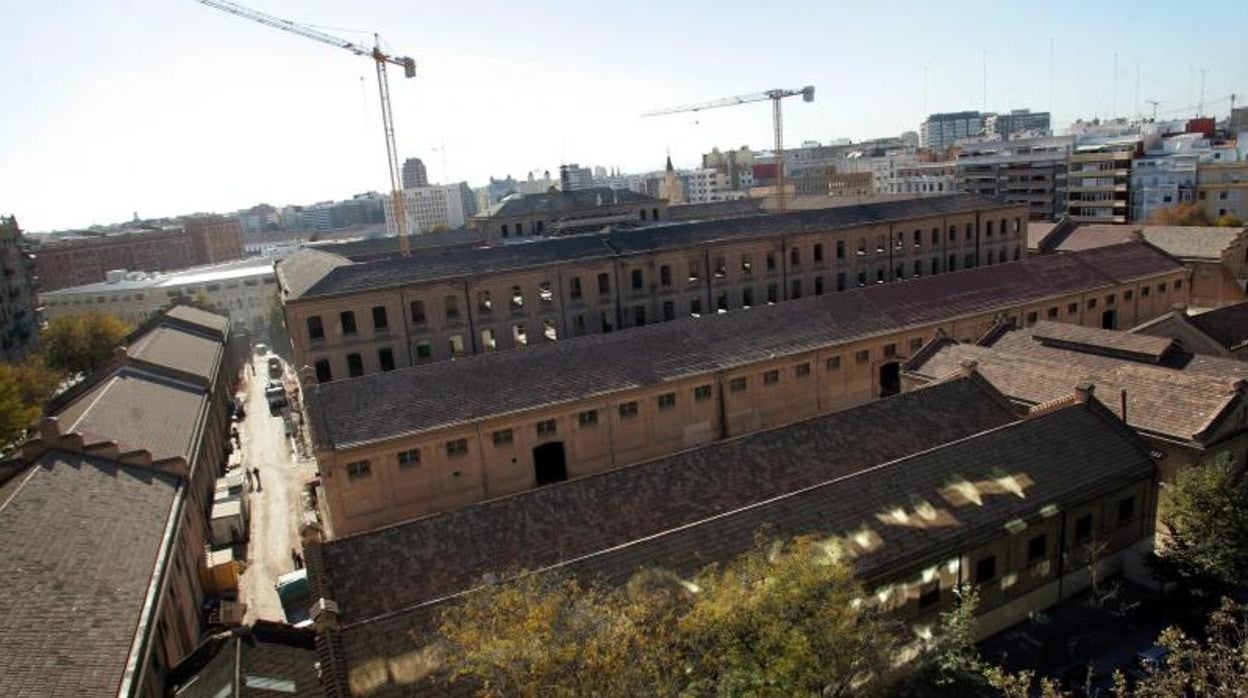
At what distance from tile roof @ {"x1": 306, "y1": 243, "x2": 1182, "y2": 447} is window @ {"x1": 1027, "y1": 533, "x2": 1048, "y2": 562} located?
69.4ft

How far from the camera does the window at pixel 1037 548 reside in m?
29.8

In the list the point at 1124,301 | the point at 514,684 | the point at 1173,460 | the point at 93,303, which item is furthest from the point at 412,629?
the point at 93,303

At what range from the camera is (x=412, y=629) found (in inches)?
872

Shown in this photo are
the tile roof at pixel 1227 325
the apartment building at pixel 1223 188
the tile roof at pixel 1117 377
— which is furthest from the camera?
the apartment building at pixel 1223 188

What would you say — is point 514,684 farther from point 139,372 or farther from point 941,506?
Answer: point 139,372

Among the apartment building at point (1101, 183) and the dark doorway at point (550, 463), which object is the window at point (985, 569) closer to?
the dark doorway at point (550, 463)

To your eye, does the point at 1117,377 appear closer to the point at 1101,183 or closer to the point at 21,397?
the point at 21,397

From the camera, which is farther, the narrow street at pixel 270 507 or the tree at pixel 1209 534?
the narrow street at pixel 270 507

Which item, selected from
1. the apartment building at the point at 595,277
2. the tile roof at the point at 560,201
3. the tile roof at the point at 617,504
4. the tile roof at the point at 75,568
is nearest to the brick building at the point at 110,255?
the tile roof at the point at 560,201

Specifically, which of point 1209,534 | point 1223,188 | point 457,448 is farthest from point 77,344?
point 1223,188

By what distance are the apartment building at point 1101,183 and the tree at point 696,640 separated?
11288cm

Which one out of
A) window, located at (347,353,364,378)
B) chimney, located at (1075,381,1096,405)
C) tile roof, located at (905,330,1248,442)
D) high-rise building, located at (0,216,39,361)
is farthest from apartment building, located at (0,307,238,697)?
high-rise building, located at (0,216,39,361)

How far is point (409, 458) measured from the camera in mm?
40906

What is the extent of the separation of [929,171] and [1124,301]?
324ft
